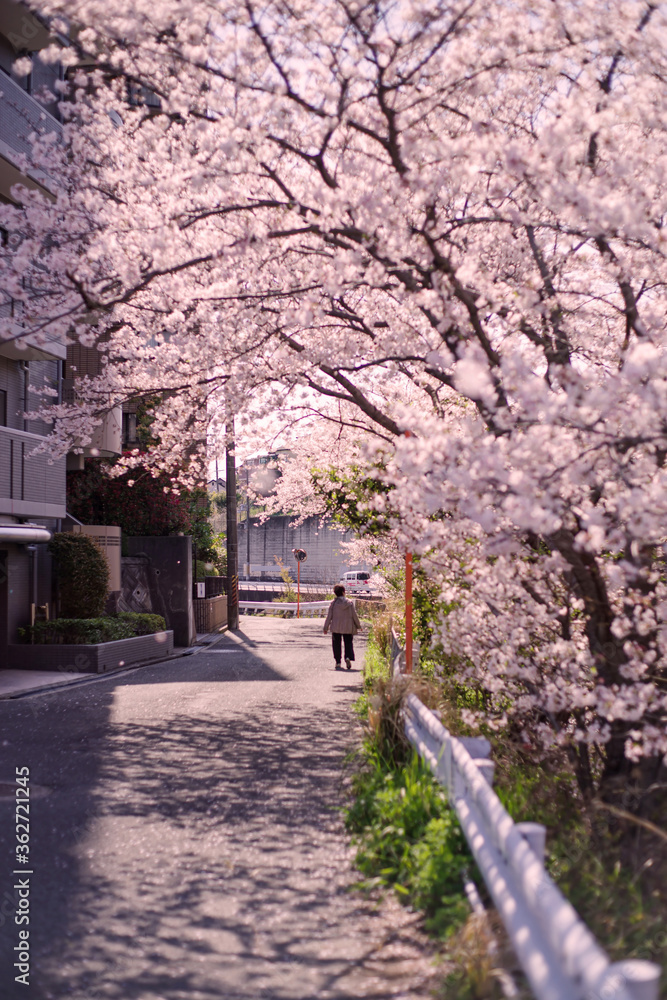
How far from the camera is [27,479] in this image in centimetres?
1691

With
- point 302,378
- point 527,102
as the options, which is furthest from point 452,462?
point 302,378

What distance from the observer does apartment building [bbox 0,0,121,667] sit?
16.1 meters

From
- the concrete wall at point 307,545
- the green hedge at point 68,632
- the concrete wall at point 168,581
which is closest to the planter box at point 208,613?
the concrete wall at point 168,581

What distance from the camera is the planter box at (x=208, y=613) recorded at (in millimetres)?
27658

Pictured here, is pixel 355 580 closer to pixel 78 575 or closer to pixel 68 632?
pixel 78 575

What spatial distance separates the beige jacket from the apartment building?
5.91m

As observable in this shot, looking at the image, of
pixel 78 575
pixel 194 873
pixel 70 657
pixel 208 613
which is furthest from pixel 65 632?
Answer: pixel 194 873

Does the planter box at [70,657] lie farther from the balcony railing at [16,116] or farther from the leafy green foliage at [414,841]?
the leafy green foliage at [414,841]

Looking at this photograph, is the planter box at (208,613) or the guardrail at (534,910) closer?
the guardrail at (534,910)

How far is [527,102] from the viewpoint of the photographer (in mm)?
8086

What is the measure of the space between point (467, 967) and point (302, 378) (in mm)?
7995

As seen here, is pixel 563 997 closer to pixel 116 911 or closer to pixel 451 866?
pixel 451 866

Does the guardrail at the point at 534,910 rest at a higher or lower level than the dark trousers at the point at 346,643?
higher

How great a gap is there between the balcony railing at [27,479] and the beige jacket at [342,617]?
613 cm
